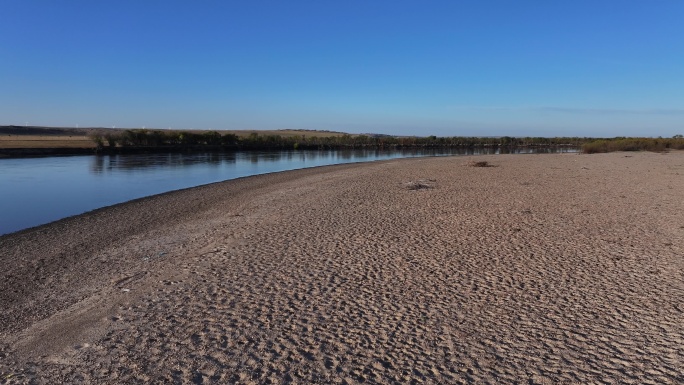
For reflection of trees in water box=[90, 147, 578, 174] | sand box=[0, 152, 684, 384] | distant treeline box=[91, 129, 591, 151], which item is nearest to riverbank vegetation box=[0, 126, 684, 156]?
distant treeline box=[91, 129, 591, 151]

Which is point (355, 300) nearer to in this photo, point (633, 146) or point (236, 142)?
point (633, 146)

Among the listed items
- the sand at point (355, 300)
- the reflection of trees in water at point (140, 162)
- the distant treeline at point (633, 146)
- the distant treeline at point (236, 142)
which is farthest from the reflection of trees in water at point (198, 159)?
the sand at point (355, 300)

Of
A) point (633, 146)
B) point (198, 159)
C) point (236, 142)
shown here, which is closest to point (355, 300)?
point (198, 159)

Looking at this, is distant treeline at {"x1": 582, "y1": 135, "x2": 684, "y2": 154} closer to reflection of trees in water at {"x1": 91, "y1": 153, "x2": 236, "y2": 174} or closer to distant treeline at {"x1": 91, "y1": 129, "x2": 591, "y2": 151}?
reflection of trees in water at {"x1": 91, "y1": 153, "x2": 236, "y2": 174}

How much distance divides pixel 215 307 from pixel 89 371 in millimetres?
1556

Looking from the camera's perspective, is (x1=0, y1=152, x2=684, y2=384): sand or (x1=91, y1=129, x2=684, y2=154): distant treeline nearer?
(x1=0, y1=152, x2=684, y2=384): sand

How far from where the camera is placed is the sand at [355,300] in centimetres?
394

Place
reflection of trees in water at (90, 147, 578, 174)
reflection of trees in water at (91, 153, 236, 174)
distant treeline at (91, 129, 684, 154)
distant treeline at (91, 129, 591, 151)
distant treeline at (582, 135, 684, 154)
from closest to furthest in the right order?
1. reflection of trees in water at (91, 153, 236, 174)
2. reflection of trees in water at (90, 147, 578, 174)
3. distant treeline at (582, 135, 684, 154)
4. distant treeline at (91, 129, 684, 154)
5. distant treeline at (91, 129, 591, 151)

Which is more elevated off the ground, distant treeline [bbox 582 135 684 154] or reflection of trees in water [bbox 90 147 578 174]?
distant treeline [bbox 582 135 684 154]

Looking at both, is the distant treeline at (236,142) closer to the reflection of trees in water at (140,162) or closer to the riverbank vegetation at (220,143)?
the riverbank vegetation at (220,143)

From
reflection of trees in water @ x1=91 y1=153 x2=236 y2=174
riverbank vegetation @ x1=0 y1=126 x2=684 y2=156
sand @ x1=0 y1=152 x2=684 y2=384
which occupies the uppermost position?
riverbank vegetation @ x1=0 y1=126 x2=684 y2=156

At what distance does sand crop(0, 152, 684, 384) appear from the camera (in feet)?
12.9

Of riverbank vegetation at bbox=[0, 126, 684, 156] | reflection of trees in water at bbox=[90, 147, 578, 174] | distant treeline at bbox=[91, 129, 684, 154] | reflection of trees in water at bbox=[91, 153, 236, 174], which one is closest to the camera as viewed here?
reflection of trees in water at bbox=[91, 153, 236, 174]

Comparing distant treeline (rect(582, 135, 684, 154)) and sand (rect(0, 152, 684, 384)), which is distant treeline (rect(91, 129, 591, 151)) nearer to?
distant treeline (rect(582, 135, 684, 154))
